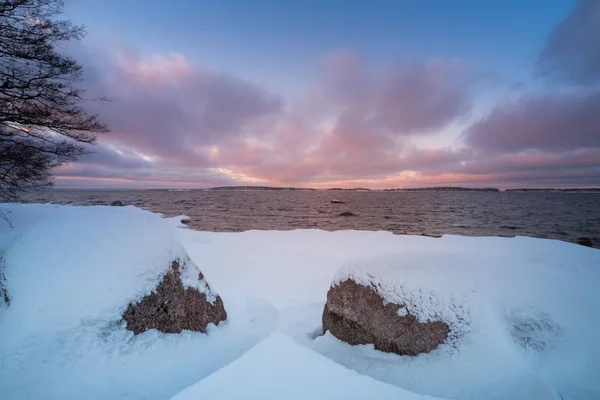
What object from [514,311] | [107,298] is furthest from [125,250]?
[514,311]

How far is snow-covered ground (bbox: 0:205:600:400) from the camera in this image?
3402 mm

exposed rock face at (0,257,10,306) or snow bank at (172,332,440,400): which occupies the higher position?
exposed rock face at (0,257,10,306)

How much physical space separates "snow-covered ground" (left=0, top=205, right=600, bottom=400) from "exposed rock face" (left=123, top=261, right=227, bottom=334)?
0.16 meters

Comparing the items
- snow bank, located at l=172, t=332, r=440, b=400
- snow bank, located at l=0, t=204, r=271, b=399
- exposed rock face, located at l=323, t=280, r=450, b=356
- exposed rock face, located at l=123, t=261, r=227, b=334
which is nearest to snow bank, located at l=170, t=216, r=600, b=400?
exposed rock face, located at l=323, t=280, r=450, b=356

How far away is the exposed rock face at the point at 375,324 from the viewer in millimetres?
4227

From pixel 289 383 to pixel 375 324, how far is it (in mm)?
1904

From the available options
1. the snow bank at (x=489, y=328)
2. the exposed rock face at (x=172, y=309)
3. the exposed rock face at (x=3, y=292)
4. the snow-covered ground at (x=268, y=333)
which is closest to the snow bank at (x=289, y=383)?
Result: the snow-covered ground at (x=268, y=333)

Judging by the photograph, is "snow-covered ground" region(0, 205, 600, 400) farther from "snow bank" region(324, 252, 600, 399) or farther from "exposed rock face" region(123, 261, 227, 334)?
"exposed rock face" region(123, 261, 227, 334)

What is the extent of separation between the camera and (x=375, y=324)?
4543mm

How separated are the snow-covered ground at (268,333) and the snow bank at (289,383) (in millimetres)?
19

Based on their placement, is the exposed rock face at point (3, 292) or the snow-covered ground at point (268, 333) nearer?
the snow-covered ground at point (268, 333)

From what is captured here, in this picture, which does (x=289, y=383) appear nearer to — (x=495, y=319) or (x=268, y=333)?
(x=268, y=333)

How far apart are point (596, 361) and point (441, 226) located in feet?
83.4

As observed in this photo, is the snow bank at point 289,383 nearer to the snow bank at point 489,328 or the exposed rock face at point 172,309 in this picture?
the snow bank at point 489,328
